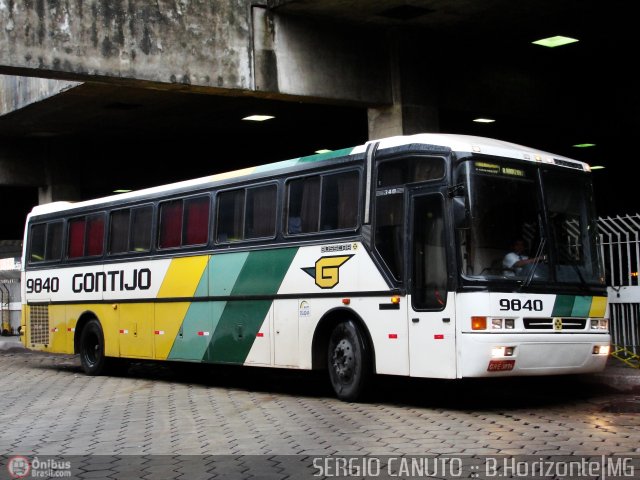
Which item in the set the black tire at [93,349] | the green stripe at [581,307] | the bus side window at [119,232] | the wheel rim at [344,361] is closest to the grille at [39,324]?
the black tire at [93,349]

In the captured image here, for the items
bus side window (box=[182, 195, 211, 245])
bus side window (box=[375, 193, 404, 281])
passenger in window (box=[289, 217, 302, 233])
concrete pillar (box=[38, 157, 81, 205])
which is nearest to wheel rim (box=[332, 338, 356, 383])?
bus side window (box=[375, 193, 404, 281])

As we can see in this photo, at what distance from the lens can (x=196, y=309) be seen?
637 inches

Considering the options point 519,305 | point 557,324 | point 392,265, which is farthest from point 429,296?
point 557,324

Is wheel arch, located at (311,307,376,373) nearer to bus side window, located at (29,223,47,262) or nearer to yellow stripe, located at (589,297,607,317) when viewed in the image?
yellow stripe, located at (589,297,607,317)

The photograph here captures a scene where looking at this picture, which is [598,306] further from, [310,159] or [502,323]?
[310,159]

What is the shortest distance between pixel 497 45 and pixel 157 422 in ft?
33.9

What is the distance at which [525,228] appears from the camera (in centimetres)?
1201

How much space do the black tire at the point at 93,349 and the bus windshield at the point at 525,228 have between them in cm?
948

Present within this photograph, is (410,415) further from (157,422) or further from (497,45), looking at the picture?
(497,45)

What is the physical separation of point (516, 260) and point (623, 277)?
4.18m

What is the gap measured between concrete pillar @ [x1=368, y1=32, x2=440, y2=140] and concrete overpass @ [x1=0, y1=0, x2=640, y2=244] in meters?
0.02

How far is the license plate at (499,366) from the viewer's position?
11352mm

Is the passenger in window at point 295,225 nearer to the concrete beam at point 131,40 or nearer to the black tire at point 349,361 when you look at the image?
the black tire at point 349,361

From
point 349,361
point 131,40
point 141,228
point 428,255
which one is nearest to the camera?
point 428,255
